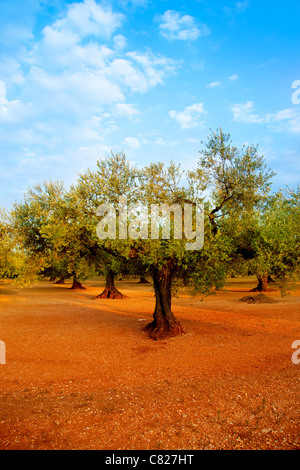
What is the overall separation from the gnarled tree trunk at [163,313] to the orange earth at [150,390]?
0.75 meters

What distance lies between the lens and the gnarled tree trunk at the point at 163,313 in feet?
50.7

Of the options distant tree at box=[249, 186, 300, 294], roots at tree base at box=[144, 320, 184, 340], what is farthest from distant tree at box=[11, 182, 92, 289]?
distant tree at box=[249, 186, 300, 294]

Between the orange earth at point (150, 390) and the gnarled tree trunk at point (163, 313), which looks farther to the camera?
the gnarled tree trunk at point (163, 313)

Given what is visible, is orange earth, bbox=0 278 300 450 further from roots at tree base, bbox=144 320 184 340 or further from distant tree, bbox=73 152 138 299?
distant tree, bbox=73 152 138 299

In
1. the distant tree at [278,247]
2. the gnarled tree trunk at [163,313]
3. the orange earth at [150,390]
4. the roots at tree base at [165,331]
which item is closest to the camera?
the orange earth at [150,390]

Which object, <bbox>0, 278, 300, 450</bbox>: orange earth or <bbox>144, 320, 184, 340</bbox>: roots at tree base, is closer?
<bbox>0, 278, 300, 450</bbox>: orange earth

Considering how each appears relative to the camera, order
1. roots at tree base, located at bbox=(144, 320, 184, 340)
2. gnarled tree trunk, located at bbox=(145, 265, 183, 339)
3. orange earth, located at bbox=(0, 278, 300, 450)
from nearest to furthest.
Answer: orange earth, located at bbox=(0, 278, 300, 450), roots at tree base, located at bbox=(144, 320, 184, 340), gnarled tree trunk, located at bbox=(145, 265, 183, 339)

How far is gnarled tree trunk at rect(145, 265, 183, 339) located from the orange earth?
2.47 feet

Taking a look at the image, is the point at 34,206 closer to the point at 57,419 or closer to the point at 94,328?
the point at 94,328

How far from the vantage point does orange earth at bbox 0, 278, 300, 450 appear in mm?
6004

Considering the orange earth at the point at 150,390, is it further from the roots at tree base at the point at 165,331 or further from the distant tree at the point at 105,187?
the distant tree at the point at 105,187

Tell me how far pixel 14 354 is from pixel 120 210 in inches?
355

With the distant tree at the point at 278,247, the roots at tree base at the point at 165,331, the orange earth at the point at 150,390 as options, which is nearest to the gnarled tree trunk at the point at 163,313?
the roots at tree base at the point at 165,331
